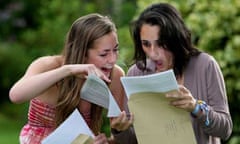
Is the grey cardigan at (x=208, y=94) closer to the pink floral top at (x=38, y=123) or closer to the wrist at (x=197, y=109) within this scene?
the wrist at (x=197, y=109)

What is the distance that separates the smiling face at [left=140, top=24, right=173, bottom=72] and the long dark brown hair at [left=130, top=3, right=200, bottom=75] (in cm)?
2

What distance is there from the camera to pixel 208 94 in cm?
363

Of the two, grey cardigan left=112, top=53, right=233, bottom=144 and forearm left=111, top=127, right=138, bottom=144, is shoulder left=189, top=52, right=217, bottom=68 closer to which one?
grey cardigan left=112, top=53, right=233, bottom=144

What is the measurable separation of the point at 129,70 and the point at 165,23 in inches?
14.0

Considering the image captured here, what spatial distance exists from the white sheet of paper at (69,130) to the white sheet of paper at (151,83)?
1.02 ft

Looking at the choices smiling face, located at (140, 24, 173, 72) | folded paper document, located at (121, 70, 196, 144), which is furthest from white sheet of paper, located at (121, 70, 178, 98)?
smiling face, located at (140, 24, 173, 72)

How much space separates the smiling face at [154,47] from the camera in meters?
3.56

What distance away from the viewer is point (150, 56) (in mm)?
3562

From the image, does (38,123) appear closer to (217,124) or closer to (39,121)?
(39,121)

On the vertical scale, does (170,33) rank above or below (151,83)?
above

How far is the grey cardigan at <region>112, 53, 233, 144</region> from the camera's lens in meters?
3.55

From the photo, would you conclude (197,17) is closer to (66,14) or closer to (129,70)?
(129,70)

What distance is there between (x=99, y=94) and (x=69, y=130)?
0.66 ft

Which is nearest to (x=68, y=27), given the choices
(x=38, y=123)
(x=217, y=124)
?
(x=38, y=123)
